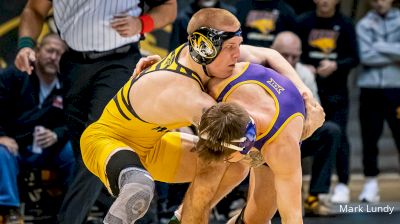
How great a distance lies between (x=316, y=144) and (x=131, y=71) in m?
1.96

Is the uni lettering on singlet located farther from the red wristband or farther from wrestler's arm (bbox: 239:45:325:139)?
the red wristband

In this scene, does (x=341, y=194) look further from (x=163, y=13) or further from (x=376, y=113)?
(x=163, y=13)

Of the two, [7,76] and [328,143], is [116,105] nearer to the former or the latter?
[7,76]

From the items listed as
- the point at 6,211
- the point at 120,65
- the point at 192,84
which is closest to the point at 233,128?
the point at 192,84

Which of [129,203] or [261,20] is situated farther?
[261,20]

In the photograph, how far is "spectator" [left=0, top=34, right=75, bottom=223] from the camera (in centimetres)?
610

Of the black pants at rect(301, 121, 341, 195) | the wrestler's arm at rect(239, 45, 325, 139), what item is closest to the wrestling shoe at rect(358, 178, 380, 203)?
the black pants at rect(301, 121, 341, 195)

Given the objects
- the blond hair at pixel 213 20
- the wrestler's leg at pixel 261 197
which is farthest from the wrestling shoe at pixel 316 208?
the blond hair at pixel 213 20

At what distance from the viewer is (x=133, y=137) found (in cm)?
443

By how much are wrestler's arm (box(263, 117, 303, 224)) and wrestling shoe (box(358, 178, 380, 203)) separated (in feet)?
9.36

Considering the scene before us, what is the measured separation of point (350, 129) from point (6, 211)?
3.50m

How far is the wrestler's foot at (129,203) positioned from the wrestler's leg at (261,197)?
79cm

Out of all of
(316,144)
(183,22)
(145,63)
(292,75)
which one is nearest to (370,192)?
(316,144)

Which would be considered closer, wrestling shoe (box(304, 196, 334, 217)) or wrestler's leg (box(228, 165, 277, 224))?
wrestler's leg (box(228, 165, 277, 224))
